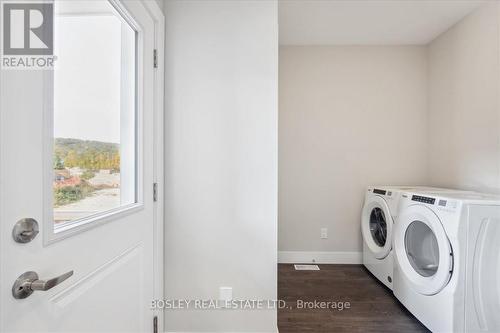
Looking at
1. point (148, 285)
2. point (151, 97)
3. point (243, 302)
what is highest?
point (151, 97)

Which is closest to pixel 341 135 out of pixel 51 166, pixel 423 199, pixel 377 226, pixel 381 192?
pixel 381 192

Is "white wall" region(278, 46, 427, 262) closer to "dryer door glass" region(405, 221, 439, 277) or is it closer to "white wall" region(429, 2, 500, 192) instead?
"white wall" region(429, 2, 500, 192)

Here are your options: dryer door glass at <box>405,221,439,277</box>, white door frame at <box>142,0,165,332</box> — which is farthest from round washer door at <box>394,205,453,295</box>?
white door frame at <box>142,0,165,332</box>

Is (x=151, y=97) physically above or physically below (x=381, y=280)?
above

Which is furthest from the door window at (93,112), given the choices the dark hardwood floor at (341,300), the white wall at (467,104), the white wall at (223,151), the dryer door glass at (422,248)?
the white wall at (467,104)

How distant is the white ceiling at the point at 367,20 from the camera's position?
2188 millimetres

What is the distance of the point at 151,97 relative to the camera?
4.71 ft

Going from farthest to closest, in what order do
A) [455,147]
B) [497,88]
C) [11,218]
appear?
1. [455,147]
2. [497,88]
3. [11,218]

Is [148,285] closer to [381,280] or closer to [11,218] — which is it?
[11,218]

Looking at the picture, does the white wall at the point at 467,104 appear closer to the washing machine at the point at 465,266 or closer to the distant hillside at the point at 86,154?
the washing machine at the point at 465,266

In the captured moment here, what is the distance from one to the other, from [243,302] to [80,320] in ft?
3.15

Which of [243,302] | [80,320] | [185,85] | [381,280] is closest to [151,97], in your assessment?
[185,85]

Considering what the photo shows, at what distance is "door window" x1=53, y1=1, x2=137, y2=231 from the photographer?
798 millimetres

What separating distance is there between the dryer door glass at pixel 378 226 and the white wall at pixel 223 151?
1412 millimetres
